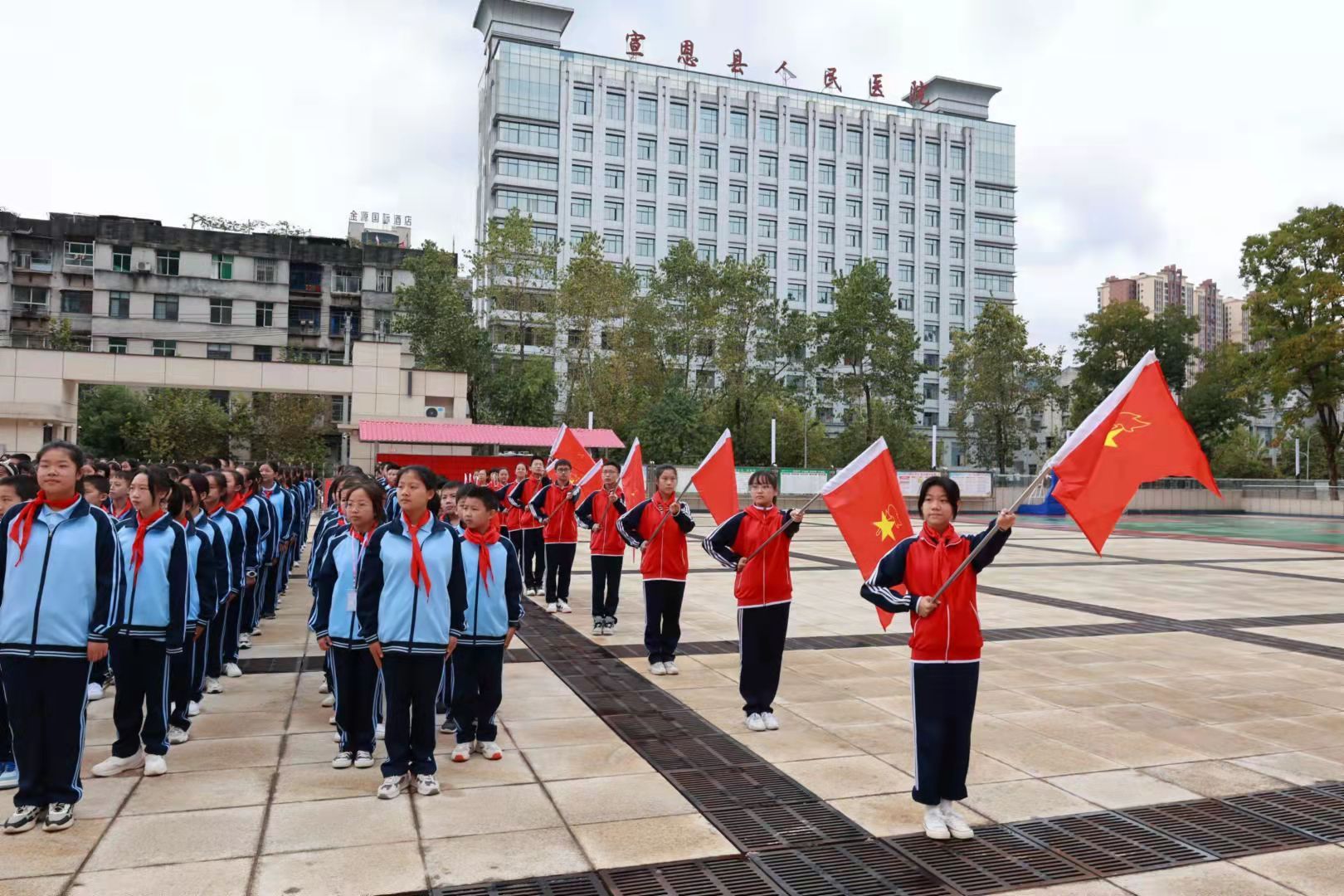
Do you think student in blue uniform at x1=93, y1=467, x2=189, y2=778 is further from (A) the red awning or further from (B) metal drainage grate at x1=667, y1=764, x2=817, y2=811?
(A) the red awning

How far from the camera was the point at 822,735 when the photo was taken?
20.5 feet

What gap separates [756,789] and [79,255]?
197 ft

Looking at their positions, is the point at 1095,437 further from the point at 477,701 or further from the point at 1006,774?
the point at 477,701

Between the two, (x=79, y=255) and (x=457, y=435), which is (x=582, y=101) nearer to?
(x=79, y=255)

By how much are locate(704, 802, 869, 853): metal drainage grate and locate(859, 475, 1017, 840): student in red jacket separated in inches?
15.5

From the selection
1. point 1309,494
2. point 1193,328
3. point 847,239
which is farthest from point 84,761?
point 847,239

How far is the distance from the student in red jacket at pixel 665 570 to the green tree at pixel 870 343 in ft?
140

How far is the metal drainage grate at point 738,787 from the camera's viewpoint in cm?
499

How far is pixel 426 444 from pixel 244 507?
89.6 ft

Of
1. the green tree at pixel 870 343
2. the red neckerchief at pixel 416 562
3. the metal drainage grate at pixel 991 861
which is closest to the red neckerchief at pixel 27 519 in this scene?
the red neckerchief at pixel 416 562

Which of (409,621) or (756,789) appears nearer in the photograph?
(409,621)

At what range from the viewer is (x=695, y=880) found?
404cm

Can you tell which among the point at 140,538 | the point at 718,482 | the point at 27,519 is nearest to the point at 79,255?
the point at 718,482

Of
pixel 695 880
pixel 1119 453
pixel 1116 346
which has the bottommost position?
pixel 695 880
